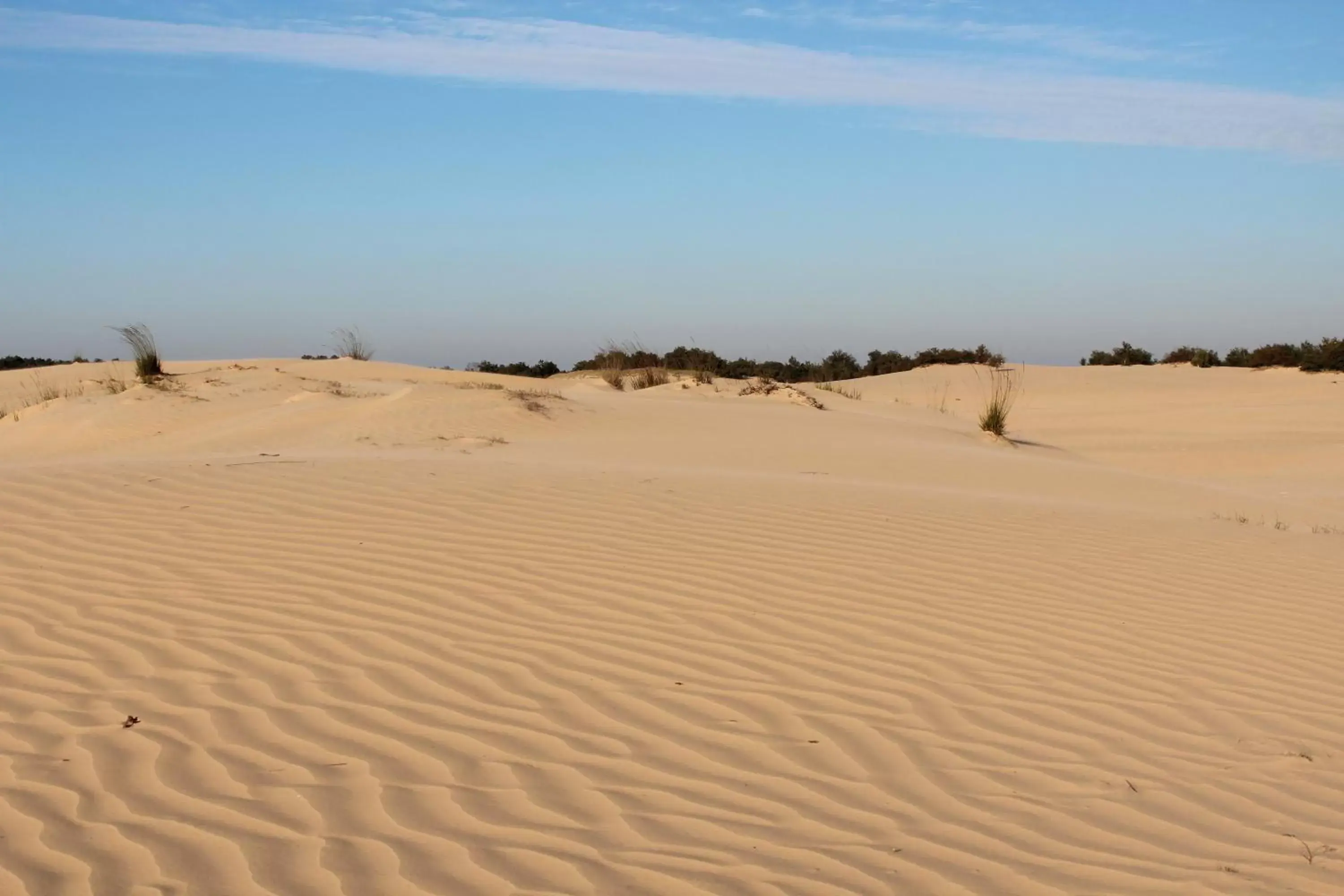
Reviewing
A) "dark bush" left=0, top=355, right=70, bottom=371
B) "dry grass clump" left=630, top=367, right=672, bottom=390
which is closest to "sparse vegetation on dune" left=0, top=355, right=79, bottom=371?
"dark bush" left=0, top=355, right=70, bottom=371

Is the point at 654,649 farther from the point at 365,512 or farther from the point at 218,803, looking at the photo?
the point at 365,512

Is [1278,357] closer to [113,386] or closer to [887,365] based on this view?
[887,365]

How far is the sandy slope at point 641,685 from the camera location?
3389 millimetres

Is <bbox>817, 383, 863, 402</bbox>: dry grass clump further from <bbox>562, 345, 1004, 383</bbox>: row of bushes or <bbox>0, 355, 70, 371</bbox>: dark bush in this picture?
<bbox>0, 355, 70, 371</bbox>: dark bush

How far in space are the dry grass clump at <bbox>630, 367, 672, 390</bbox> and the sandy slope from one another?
36.2ft

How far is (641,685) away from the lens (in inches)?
187

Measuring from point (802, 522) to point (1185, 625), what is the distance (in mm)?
2626

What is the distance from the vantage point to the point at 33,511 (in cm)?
738

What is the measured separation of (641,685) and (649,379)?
17209 mm

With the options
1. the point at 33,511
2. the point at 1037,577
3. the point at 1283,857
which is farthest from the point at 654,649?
the point at 33,511

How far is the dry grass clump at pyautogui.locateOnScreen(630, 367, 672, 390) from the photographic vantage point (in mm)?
21531

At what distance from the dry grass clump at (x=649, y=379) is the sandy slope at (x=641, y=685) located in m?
11.0

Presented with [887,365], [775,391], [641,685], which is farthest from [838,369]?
[641,685]

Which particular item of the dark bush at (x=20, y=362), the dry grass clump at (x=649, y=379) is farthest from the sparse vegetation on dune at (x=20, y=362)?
the dry grass clump at (x=649, y=379)
